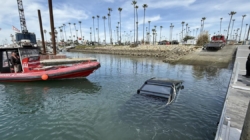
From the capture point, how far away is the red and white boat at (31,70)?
1105 cm

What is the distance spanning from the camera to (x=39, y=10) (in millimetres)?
21734

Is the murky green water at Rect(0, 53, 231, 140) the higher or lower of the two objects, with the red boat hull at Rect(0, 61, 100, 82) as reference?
lower

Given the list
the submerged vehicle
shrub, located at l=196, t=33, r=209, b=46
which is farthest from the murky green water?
shrub, located at l=196, t=33, r=209, b=46

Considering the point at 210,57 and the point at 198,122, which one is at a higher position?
the point at 210,57

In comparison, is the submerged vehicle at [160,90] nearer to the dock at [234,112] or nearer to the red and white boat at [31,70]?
the dock at [234,112]

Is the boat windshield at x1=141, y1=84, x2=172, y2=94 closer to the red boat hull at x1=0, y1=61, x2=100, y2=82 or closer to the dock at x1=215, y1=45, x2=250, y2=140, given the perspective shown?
the dock at x1=215, y1=45, x2=250, y2=140

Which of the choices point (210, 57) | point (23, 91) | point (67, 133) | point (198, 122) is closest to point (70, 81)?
point (23, 91)

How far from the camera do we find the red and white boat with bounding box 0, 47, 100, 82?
11047mm

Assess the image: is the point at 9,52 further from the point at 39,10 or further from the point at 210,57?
the point at 210,57

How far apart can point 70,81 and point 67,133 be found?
7585 mm

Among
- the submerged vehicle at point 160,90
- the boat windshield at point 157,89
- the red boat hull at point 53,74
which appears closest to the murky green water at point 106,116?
the submerged vehicle at point 160,90

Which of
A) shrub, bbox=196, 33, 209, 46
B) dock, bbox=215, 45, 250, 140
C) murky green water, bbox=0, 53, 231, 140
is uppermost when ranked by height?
shrub, bbox=196, 33, 209, 46

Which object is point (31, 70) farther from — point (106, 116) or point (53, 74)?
point (106, 116)

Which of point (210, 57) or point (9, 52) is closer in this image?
point (9, 52)
